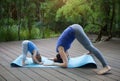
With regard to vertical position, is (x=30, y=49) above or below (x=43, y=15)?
below

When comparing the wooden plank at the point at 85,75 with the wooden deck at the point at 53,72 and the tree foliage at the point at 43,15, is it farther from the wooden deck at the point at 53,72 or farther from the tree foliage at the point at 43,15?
the tree foliage at the point at 43,15

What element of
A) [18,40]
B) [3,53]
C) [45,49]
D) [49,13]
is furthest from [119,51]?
[49,13]

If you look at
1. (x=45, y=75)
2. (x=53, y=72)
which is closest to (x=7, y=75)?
(x=45, y=75)

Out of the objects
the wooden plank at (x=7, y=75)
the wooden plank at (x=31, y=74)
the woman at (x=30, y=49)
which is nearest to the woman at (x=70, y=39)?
the woman at (x=30, y=49)

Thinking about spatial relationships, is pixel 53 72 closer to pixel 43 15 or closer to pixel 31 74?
pixel 31 74

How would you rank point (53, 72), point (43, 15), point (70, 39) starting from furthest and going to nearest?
point (43, 15)
point (70, 39)
point (53, 72)

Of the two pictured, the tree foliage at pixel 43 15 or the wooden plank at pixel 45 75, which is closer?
the wooden plank at pixel 45 75

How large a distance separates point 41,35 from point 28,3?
112cm

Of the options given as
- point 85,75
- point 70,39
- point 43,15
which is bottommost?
point 85,75

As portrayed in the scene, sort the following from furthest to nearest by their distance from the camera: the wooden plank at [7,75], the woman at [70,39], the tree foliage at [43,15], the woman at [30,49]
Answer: the tree foliage at [43,15], the woman at [30,49], the woman at [70,39], the wooden plank at [7,75]

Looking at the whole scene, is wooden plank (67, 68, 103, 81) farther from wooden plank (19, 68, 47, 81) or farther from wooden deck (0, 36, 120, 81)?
wooden plank (19, 68, 47, 81)

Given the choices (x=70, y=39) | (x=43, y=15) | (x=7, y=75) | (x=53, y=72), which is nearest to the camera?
(x=7, y=75)

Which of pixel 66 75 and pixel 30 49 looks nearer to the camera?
pixel 66 75

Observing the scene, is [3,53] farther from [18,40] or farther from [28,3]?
[28,3]
